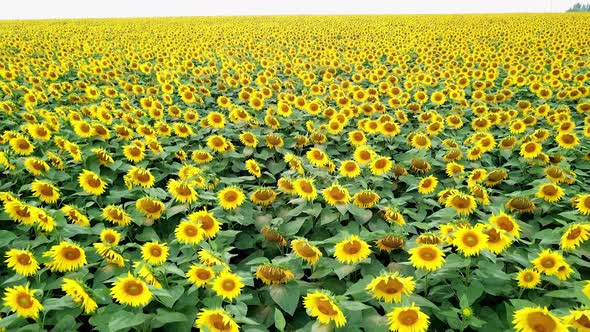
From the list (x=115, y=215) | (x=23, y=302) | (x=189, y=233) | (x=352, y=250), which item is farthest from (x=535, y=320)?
(x=115, y=215)

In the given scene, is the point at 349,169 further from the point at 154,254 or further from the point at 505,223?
the point at 154,254

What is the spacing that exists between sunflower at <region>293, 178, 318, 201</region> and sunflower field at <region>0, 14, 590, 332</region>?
0.03 metres

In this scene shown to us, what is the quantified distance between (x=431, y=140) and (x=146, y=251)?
172 inches

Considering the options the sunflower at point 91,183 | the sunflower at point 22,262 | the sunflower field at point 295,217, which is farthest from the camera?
the sunflower at point 91,183

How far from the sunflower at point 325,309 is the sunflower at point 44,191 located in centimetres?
260

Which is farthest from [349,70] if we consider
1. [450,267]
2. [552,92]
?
[450,267]

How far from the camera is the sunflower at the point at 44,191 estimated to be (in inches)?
145

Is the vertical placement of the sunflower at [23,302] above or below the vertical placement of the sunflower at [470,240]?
below

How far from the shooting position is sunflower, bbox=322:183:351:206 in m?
3.70

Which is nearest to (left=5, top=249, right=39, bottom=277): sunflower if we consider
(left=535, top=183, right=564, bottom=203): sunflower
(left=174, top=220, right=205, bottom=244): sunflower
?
(left=174, top=220, right=205, bottom=244): sunflower

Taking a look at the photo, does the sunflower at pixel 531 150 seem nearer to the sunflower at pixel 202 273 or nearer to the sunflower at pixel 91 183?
the sunflower at pixel 202 273

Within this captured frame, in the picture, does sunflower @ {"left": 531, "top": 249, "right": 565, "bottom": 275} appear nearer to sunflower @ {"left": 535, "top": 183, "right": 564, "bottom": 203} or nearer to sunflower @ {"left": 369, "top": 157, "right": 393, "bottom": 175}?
sunflower @ {"left": 535, "top": 183, "right": 564, "bottom": 203}

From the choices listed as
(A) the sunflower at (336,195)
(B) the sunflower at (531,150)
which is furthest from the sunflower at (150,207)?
(B) the sunflower at (531,150)

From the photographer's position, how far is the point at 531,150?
4.88 m
